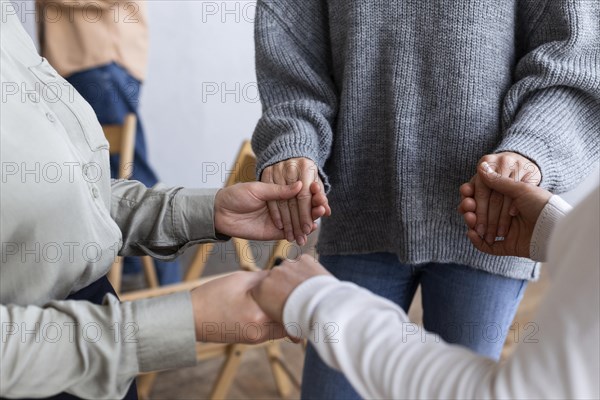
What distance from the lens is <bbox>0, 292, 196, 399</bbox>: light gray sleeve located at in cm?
62

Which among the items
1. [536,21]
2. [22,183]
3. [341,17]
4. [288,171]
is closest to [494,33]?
[536,21]

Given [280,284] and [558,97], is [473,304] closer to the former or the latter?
[558,97]

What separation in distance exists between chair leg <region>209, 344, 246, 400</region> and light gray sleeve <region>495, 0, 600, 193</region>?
1.01 metres

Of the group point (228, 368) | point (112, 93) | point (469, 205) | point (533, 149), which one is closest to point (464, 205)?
point (469, 205)

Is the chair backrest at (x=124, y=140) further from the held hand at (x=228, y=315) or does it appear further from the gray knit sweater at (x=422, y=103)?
the held hand at (x=228, y=315)

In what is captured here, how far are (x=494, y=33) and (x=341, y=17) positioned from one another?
0.25 meters

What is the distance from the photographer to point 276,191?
3.10ft

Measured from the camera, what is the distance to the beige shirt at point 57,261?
634mm

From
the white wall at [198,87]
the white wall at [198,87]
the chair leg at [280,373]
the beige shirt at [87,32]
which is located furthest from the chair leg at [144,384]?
the white wall at [198,87]

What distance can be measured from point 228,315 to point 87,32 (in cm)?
154

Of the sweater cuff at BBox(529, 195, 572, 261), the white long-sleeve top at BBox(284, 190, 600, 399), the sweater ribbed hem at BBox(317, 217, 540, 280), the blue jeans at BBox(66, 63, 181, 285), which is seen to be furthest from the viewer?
the blue jeans at BBox(66, 63, 181, 285)

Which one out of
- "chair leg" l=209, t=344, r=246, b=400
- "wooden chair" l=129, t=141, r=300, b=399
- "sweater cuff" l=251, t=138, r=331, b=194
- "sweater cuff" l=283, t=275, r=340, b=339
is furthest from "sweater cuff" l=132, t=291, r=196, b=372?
"chair leg" l=209, t=344, r=246, b=400

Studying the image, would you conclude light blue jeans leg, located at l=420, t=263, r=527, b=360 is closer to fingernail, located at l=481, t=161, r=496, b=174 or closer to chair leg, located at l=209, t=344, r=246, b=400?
fingernail, located at l=481, t=161, r=496, b=174

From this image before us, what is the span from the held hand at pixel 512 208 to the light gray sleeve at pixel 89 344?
1.50 ft
